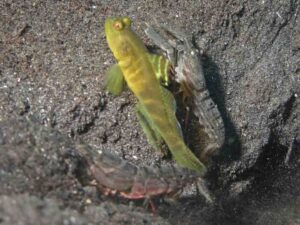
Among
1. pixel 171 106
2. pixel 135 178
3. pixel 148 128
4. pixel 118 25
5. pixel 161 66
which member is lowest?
pixel 135 178

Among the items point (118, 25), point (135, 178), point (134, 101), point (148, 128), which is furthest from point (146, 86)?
point (135, 178)

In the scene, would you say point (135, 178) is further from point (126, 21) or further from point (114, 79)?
point (126, 21)

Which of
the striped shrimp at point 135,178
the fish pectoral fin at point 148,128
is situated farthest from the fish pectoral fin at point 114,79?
the striped shrimp at point 135,178

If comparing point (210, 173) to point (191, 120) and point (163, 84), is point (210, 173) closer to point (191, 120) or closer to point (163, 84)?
point (191, 120)

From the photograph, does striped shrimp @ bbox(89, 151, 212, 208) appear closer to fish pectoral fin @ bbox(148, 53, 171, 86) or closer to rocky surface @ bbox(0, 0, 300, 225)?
rocky surface @ bbox(0, 0, 300, 225)

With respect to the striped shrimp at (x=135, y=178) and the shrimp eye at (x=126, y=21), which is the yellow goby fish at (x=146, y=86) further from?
the striped shrimp at (x=135, y=178)

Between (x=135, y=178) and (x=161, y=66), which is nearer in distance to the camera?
(x=135, y=178)
